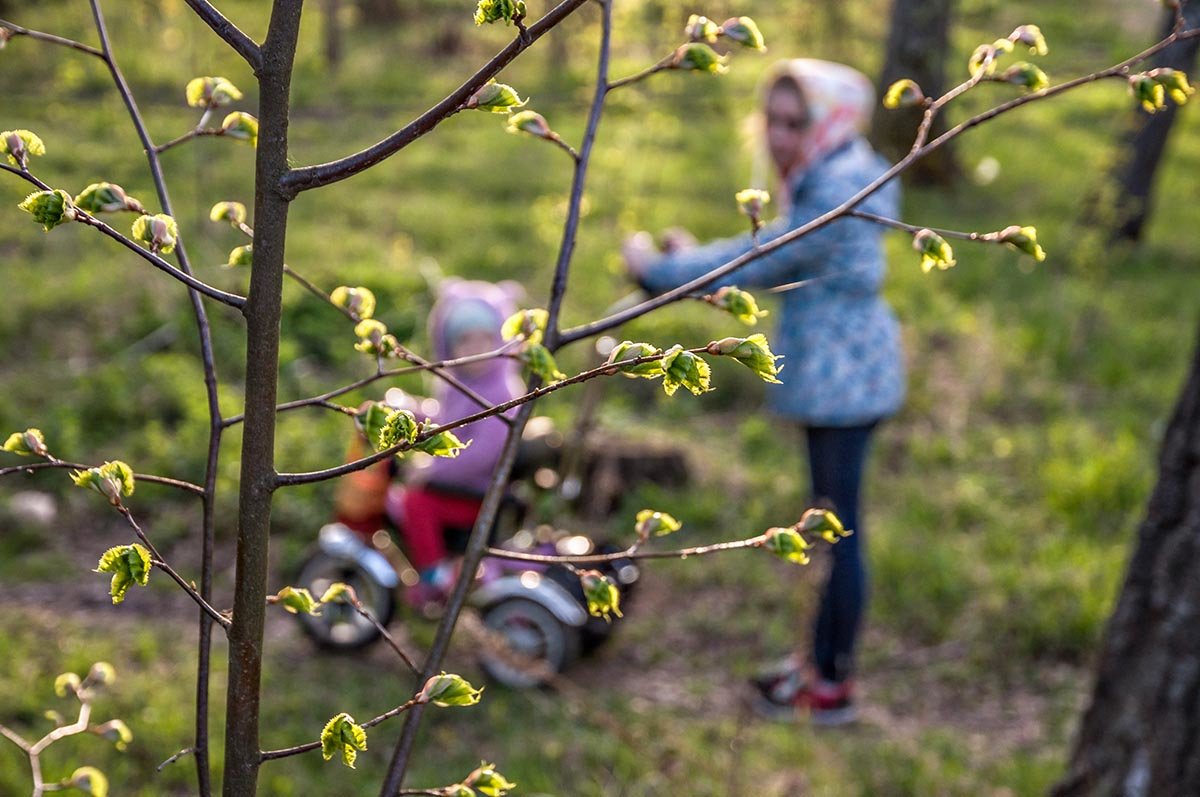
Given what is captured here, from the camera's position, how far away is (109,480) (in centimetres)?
105

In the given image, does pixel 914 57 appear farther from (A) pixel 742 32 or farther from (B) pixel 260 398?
(B) pixel 260 398

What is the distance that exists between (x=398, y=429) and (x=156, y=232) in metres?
0.28

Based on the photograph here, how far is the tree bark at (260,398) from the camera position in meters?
1.05

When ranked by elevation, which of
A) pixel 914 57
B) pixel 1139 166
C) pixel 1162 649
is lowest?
pixel 1162 649

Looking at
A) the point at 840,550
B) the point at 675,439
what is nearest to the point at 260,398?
the point at 840,550

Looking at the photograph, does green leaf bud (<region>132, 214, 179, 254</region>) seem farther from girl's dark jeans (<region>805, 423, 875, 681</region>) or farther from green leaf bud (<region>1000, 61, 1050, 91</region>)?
girl's dark jeans (<region>805, 423, 875, 681</region>)

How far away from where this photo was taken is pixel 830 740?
141 inches

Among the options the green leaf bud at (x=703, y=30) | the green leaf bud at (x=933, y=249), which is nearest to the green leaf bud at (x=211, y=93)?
the green leaf bud at (x=703, y=30)

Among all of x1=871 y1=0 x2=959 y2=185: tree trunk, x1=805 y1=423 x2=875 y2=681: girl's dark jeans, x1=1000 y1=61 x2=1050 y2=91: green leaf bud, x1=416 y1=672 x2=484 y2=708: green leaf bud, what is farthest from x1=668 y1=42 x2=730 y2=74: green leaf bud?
x1=871 y1=0 x2=959 y2=185: tree trunk

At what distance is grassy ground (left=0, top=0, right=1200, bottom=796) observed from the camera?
11.5 feet

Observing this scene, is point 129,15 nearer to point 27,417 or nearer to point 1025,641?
point 27,417

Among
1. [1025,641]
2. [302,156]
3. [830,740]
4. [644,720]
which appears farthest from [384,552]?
[302,156]

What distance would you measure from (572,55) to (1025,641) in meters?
10.7

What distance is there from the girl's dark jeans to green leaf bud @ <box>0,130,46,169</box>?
106 inches
